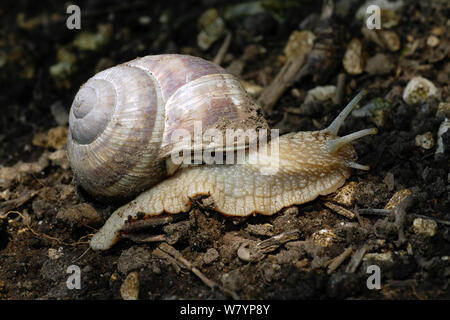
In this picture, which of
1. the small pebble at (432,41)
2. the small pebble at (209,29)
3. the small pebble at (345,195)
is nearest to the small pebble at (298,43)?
the small pebble at (209,29)

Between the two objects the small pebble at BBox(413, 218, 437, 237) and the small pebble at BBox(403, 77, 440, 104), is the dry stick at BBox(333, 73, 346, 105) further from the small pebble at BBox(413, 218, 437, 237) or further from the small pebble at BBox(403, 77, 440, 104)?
the small pebble at BBox(413, 218, 437, 237)

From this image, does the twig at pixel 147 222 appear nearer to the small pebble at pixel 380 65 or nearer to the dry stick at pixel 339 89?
the dry stick at pixel 339 89

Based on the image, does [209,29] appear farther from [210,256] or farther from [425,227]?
[425,227]

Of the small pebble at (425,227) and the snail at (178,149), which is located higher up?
the snail at (178,149)

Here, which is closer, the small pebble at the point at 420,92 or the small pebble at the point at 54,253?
the small pebble at the point at 54,253

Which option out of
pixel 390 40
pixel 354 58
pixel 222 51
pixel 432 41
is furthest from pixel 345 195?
pixel 222 51

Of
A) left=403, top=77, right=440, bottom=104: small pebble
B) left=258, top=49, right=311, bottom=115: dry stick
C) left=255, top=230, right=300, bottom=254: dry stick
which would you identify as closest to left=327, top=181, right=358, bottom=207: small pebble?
left=255, top=230, right=300, bottom=254: dry stick

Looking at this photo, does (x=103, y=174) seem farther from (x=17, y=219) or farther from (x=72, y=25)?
(x=72, y=25)
